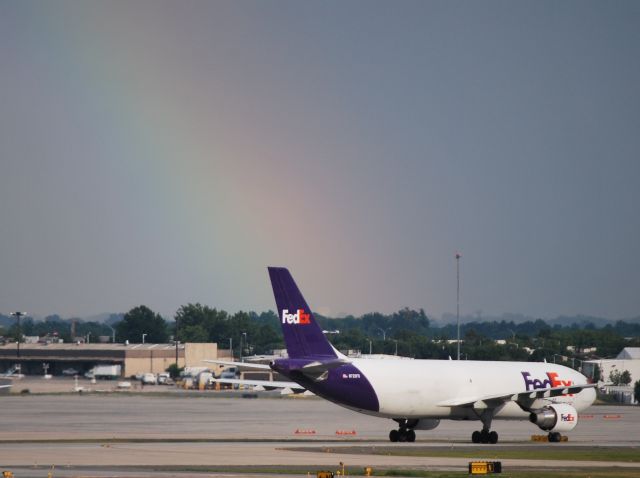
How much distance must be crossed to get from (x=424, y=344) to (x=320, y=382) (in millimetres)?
133477

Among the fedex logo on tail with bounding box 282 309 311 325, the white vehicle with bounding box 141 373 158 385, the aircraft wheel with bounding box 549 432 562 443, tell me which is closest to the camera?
the fedex logo on tail with bounding box 282 309 311 325

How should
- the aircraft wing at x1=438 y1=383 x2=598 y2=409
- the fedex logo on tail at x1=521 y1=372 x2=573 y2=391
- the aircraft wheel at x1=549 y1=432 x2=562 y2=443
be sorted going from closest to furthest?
the aircraft wing at x1=438 y1=383 x2=598 y2=409 < the aircraft wheel at x1=549 y1=432 x2=562 y2=443 < the fedex logo on tail at x1=521 y1=372 x2=573 y2=391

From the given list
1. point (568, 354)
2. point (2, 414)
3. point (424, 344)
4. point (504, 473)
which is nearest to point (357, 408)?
point (504, 473)

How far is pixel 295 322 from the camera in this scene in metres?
65.4

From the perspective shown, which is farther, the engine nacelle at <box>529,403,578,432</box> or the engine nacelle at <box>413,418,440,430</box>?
the engine nacelle at <box>529,403,578,432</box>

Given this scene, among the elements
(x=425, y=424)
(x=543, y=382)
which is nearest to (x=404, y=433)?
(x=425, y=424)

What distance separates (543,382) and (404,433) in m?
10.5

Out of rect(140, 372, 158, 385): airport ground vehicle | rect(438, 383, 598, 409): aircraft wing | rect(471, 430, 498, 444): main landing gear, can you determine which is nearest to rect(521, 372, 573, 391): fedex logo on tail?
rect(438, 383, 598, 409): aircraft wing

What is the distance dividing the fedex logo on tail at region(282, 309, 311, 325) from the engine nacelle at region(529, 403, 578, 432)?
638 inches

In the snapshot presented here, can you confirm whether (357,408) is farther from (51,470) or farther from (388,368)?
(51,470)

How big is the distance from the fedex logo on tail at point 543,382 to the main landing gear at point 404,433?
8.24 meters

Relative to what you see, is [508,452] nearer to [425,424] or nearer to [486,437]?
[486,437]

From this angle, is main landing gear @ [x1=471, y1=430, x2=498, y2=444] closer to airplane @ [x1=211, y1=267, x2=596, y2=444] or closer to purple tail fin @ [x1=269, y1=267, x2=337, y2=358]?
airplane @ [x1=211, y1=267, x2=596, y2=444]

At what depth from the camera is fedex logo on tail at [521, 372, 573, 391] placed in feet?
243
